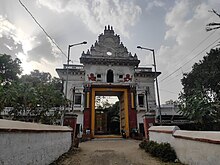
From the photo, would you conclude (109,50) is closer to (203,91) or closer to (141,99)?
(141,99)

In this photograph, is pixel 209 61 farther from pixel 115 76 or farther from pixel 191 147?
pixel 191 147

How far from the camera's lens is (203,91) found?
17.5 metres

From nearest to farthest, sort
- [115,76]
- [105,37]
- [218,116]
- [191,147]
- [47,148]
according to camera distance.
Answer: [191,147] < [47,148] < [218,116] < [115,76] < [105,37]

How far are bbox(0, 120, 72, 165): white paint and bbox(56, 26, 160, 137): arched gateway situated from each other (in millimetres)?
14102

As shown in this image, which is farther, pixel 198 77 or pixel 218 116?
pixel 198 77

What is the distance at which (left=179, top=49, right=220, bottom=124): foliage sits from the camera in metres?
11.6

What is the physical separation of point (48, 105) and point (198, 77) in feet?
61.3

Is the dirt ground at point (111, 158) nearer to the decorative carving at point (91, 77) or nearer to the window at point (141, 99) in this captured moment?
the decorative carving at point (91, 77)

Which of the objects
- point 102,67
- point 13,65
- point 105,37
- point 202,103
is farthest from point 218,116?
point 13,65

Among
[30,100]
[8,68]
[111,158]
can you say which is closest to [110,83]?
[30,100]

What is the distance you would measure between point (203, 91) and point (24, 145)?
58.9 feet

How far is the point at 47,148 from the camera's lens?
565 cm

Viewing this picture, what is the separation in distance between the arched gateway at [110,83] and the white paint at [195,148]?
13561 millimetres

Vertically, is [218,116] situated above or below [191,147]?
above
